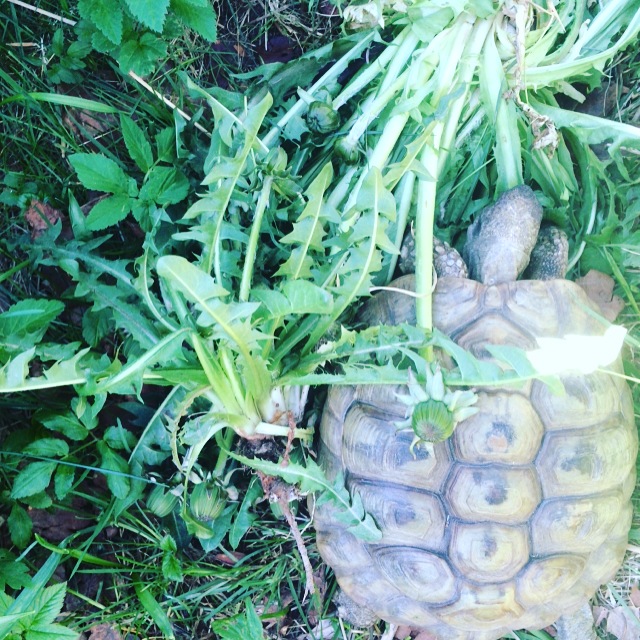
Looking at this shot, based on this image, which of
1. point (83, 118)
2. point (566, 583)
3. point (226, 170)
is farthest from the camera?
point (83, 118)

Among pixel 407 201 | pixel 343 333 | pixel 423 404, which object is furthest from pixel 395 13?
pixel 423 404

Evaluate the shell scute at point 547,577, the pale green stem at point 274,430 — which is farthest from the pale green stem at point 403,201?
the shell scute at point 547,577

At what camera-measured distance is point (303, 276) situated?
1.90 meters

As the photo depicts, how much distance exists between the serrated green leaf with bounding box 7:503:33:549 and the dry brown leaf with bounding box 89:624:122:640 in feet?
1.38

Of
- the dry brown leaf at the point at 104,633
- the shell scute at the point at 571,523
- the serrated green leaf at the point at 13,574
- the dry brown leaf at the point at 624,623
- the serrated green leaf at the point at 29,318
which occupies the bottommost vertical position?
the dry brown leaf at the point at 104,633

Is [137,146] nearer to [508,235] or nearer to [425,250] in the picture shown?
[425,250]

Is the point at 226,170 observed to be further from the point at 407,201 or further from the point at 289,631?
the point at 289,631

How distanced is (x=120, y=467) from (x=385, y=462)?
88cm

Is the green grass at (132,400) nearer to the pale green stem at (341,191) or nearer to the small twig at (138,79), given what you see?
the small twig at (138,79)

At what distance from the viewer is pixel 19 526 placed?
2215mm

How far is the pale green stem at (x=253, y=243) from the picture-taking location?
5.93ft

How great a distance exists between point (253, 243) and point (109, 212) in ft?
1.95

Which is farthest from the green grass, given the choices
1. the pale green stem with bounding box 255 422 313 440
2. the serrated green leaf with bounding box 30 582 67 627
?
the serrated green leaf with bounding box 30 582 67 627

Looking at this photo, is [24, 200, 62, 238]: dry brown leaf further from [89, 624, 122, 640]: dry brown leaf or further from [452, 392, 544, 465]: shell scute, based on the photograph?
[452, 392, 544, 465]: shell scute
